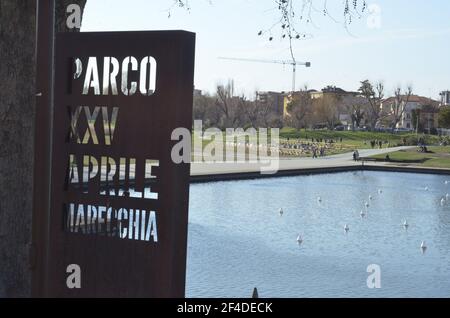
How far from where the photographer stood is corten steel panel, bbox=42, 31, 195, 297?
4.90 meters

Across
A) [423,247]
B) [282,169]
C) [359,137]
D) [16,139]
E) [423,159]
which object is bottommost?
[423,247]

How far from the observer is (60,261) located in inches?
216

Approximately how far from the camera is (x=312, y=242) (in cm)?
1509

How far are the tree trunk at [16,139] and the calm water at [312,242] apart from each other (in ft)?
17.7

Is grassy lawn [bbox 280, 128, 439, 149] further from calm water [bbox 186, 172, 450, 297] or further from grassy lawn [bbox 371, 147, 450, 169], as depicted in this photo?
calm water [bbox 186, 172, 450, 297]

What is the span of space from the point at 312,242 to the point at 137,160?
34.2 ft

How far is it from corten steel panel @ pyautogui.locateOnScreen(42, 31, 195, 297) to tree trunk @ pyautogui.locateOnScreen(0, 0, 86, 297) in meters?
0.45

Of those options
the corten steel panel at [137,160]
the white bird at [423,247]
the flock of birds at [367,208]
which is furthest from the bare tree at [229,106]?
the corten steel panel at [137,160]

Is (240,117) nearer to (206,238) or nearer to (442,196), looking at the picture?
(442,196)

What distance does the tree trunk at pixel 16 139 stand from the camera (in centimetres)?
493

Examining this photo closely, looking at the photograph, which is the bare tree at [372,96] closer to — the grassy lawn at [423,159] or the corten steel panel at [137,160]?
the grassy lawn at [423,159]

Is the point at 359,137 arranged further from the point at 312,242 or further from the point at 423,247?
the point at 312,242

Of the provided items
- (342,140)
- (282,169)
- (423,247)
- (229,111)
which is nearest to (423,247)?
(423,247)

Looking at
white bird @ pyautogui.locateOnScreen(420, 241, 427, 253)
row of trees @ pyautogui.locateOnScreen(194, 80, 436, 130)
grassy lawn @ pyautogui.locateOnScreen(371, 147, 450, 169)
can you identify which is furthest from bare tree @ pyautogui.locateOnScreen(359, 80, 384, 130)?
white bird @ pyautogui.locateOnScreen(420, 241, 427, 253)
